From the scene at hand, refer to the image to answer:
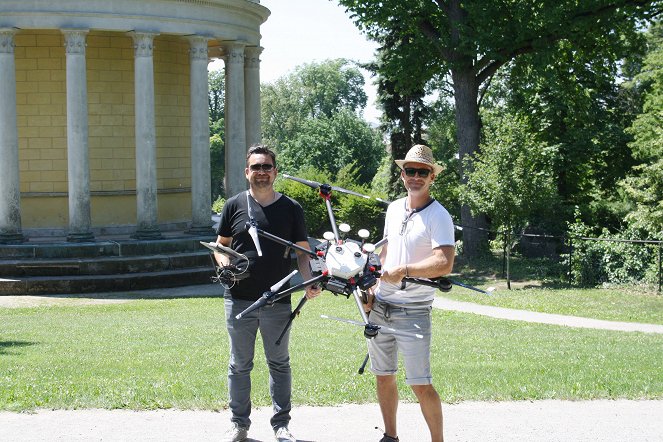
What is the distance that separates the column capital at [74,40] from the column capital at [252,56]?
701 cm

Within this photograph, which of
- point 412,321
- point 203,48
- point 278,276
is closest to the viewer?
point 412,321

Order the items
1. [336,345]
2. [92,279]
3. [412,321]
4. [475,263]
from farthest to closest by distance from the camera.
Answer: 1. [475,263]
2. [92,279]
3. [336,345]
4. [412,321]

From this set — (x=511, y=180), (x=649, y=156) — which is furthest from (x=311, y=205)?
(x=649, y=156)

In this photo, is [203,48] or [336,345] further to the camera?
[203,48]

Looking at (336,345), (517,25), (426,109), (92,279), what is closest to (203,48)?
(92,279)

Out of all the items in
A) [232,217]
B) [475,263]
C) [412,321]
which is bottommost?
[475,263]

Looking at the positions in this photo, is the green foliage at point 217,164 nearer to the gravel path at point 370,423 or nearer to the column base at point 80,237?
the column base at point 80,237

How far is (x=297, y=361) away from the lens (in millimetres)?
12820

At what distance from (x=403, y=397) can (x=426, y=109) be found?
40.9 meters

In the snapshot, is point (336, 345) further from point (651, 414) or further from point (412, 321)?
point (412, 321)

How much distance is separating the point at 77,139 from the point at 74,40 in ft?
9.70

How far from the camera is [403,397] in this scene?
31.5ft

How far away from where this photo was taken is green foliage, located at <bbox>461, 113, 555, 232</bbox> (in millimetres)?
29922

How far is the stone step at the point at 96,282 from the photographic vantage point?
25.8 metres
